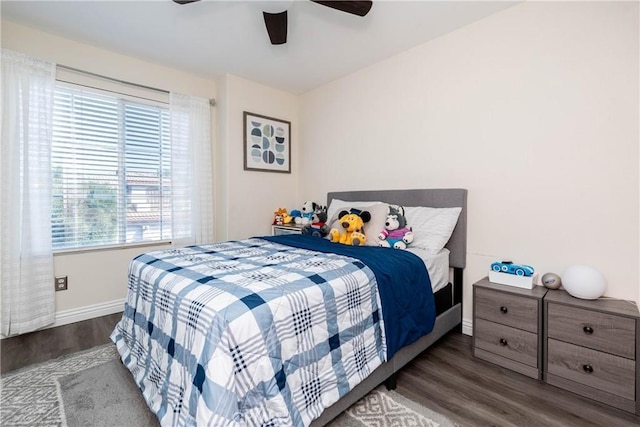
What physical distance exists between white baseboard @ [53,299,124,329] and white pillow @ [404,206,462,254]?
9.64 ft

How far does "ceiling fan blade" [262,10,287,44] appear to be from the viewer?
2.07 meters

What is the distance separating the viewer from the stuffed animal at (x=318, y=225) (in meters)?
2.81

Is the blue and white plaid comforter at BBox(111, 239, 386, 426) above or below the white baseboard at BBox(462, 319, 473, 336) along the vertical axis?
above

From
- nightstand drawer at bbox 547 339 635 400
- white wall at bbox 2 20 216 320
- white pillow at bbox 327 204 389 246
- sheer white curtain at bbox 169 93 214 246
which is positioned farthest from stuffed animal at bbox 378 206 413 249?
white wall at bbox 2 20 216 320

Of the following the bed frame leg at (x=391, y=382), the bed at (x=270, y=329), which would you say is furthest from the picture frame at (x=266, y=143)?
the bed frame leg at (x=391, y=382)

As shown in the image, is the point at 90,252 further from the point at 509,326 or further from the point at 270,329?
the point at 509,326

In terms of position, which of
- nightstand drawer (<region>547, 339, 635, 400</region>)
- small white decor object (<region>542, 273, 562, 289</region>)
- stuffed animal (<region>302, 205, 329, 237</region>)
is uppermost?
stuffed animal (<region>302, 205, 329, 237</region>)

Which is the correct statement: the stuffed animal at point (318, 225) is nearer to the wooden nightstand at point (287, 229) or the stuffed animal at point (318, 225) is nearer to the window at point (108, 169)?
the wooden nightstand at point (287, 229)

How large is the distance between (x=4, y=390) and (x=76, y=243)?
1.37m

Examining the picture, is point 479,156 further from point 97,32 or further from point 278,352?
point 97,32

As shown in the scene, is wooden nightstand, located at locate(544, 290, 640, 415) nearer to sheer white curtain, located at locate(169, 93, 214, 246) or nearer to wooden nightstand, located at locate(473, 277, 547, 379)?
wooden nightstand, located at locate(473, 277, 547, 379)

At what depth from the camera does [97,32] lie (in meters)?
2.52

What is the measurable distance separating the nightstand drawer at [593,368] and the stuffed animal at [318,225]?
1.82m

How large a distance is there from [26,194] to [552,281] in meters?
3.97
